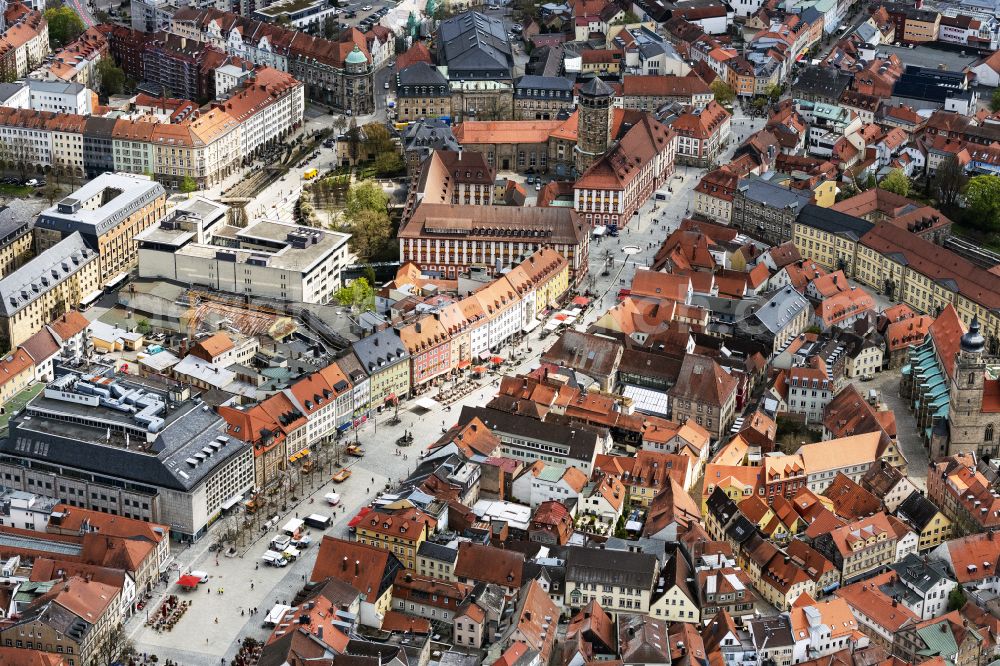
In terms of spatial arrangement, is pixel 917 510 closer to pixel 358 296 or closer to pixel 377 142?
pixel 358 296

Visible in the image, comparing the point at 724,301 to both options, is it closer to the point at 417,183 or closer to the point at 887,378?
the point at 887,378

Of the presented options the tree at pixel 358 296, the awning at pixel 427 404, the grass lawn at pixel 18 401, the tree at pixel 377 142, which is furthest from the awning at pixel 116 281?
the tree at pixel 377 142

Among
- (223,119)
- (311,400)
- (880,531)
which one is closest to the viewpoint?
(880,531)

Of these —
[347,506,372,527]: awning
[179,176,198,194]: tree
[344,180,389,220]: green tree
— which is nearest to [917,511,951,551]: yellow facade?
[347,506,372,527]: awning

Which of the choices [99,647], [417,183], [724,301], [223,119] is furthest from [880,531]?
[223,119]

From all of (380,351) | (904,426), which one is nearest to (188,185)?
(380,351)

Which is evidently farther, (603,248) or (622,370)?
(603,248)
